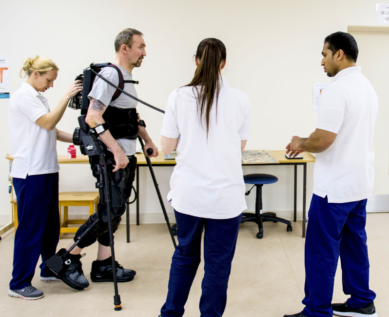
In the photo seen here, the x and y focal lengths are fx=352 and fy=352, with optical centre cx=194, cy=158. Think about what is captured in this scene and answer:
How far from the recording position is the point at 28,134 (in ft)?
7.01

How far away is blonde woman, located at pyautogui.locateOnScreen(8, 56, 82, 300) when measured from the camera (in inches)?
83.1

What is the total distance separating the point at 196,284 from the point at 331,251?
3.24 feet

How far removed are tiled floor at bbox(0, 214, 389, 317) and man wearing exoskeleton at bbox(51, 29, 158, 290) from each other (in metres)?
0.19

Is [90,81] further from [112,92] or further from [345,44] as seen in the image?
[345,44]

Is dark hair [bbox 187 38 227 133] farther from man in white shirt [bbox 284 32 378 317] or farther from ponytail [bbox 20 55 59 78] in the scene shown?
ponytail [bbox 20 55 59 78]

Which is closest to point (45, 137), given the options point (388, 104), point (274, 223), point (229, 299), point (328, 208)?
point (229, 299)

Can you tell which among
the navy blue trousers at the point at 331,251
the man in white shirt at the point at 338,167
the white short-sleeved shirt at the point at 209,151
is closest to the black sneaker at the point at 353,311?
the navy blue trousers at the point at 331,251

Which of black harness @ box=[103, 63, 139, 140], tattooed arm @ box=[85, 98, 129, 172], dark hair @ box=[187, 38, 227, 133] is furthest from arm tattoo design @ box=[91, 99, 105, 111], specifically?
dark hair @ box=[187, 38, 227, 133]

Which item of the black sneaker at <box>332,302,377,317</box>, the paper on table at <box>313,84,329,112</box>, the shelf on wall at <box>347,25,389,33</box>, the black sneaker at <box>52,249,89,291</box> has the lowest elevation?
the black sneaker at <box>332,302,377,317</box>

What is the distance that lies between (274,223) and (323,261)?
1.89 meters

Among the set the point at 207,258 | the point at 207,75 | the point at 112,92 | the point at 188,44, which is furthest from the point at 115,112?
the point at 188,44

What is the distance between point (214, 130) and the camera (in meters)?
1.44

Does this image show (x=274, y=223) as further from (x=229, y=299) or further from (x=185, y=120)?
(x=185, y=120)

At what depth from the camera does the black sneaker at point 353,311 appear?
6.40 feet
